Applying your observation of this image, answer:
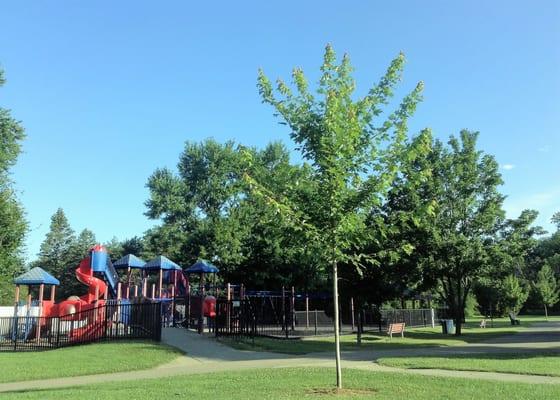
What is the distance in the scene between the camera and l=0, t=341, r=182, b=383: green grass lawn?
14048 millimetres

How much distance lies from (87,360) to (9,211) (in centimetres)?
1963

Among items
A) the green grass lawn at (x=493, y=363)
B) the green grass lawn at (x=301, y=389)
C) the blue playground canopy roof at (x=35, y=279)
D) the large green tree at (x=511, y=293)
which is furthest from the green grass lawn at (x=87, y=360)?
the large green tree at (x=511, y=293)

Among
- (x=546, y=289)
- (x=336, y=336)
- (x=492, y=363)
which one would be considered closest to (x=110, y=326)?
(x=336, y=336)

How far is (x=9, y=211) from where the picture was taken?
32250mm

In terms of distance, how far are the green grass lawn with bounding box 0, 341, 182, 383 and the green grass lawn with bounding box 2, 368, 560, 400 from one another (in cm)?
307

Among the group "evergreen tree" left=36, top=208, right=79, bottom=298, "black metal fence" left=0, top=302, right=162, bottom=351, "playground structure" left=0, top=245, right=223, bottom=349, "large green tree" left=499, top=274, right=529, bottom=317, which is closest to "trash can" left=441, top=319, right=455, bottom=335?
"playground structure" left=0, top=245, right=223, bottom=349

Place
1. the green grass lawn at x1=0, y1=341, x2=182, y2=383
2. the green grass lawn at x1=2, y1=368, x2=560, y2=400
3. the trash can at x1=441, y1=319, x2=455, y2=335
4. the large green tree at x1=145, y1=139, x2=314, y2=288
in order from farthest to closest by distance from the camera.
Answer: the large green tree at x1=145, y1=139, x2=314, y2=288 → the trash can at x1=441, y1=319, x2=455, y2=335 → the green grass lawn at x1=0, y1=341, x2=182, y2=383 → the green grass lawn at x1=2, y1=368, x2=560, y2=400

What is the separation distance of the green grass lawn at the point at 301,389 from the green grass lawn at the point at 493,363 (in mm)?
2146

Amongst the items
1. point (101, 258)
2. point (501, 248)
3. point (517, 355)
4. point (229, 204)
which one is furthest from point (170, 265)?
point (229, 204)

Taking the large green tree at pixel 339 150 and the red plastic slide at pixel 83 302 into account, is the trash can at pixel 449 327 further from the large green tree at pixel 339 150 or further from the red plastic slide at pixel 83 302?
the large green tree at pixel 339 150

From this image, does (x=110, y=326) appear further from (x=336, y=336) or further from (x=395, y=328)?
(x=395, y=328)

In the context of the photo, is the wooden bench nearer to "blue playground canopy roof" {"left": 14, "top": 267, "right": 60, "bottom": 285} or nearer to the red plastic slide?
the red plastic slide

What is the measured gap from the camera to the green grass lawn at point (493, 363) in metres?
12.9

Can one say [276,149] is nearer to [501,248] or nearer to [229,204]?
[229,204]
